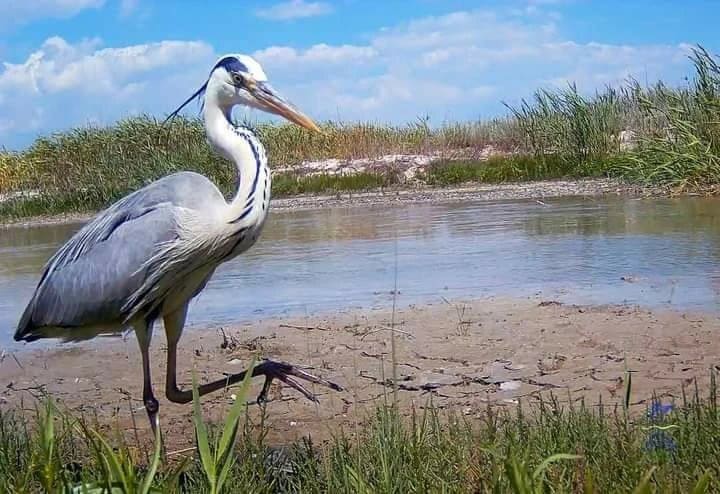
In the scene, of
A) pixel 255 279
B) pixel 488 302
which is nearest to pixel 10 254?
pixel 255 279

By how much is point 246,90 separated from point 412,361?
1.87 meters

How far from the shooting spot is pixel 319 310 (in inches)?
309

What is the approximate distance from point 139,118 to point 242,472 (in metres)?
18.5

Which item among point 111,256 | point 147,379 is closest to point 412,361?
point 147,379

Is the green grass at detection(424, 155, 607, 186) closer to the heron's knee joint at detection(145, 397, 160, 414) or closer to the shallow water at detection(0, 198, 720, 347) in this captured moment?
the shallow water at detection(0, 198, 720, 347)

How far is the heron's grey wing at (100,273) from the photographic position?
17.3 feet

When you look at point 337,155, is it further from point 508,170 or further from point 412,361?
point 412,361

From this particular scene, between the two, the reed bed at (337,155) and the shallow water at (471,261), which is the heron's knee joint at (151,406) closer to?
the shallow water at (471,261)

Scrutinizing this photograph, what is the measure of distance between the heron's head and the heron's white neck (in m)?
0.23

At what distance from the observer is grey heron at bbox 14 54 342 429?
16.8 ft

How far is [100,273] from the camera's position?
18.0ft

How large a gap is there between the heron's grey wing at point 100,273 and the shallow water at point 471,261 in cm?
214

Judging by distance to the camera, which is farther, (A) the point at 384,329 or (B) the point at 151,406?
(A) the point at 384,329

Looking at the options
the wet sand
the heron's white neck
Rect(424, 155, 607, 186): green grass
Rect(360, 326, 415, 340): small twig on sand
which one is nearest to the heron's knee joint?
the wet sand
